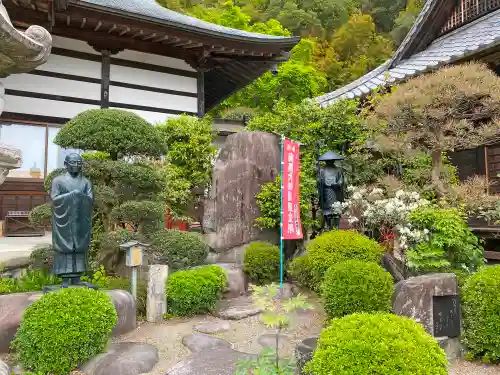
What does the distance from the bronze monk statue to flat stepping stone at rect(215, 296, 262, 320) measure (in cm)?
241

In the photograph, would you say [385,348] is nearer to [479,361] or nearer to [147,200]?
[479,361]

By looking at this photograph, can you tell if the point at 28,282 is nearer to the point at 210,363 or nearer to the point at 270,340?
the point at 210,363

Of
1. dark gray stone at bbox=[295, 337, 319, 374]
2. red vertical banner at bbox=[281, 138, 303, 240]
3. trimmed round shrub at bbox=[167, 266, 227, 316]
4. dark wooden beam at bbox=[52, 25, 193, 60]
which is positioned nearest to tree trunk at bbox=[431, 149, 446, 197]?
red vertical banner at bbox=[281, 138, 303, 240]

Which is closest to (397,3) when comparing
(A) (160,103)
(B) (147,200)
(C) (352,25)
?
(C) (352,25)

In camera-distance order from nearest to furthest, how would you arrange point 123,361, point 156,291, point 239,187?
1. point 123,361
2. point 156,291
3. point 239,187

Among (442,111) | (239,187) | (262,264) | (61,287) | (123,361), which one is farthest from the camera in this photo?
(239,187)

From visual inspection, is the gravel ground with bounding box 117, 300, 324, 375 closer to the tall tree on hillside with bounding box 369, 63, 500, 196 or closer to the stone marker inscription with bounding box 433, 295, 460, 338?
the stone marker inscription with bounding box 433, 295, 460, 338

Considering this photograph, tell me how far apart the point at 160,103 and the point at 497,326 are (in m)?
9.66

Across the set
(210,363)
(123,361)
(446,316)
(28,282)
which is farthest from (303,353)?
(28,282)

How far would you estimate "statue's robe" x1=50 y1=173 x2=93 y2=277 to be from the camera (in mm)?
5000

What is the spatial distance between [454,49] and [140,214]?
9.00 meters

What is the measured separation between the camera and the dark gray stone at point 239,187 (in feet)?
27.8

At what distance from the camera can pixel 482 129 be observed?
22.8 ft

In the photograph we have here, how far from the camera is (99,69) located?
1055 cm
